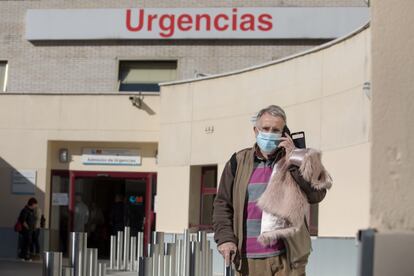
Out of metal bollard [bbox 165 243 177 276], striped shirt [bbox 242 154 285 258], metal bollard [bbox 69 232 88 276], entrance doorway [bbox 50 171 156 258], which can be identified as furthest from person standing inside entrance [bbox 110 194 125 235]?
striped shirt [bbox 242 154 285 258]

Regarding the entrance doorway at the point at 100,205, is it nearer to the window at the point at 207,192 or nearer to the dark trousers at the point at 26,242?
the dark trousers at the point at 26,242

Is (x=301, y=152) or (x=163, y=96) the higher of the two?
(x=163, y=96)

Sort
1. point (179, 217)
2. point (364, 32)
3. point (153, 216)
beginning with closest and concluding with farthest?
point (364, 32)
point (179, 217)
point (153, 216)

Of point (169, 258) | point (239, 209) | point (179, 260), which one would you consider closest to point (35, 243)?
point (179, 260)

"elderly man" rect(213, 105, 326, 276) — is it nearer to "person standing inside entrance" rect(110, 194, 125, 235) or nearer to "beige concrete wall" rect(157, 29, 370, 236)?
"beige concrete wall" rect(157, 29, 370, 236)

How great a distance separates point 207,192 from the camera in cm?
1741

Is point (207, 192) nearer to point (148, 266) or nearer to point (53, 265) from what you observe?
point (148, 266)

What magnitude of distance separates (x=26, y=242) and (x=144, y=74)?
5623 mm

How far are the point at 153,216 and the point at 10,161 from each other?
3991 millimetres

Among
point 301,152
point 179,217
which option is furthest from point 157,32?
point 301,152

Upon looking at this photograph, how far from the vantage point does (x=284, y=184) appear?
4441mm

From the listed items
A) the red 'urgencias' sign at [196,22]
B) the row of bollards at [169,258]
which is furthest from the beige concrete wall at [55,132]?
the row of bollards at [169,258]

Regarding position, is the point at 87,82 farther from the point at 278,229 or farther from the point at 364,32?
the point at 278,229

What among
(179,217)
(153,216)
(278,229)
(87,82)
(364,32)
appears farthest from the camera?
(87,82)
